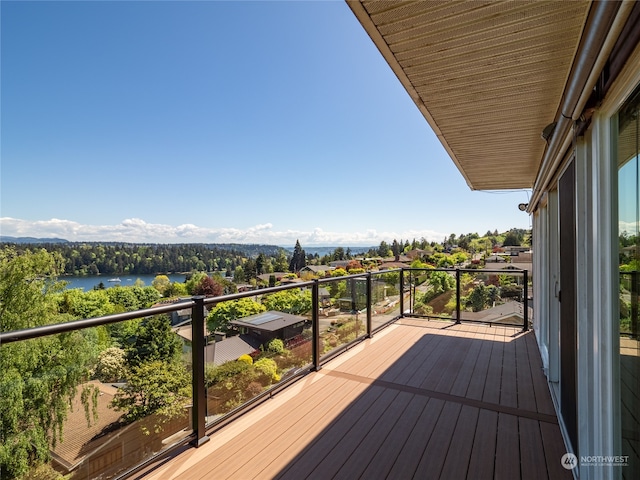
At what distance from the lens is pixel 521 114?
263cm

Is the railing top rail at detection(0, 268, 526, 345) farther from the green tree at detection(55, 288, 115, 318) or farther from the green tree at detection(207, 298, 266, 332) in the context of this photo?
the green tree at detection(55, 288, 115, 318)

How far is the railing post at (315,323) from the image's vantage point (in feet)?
11.2

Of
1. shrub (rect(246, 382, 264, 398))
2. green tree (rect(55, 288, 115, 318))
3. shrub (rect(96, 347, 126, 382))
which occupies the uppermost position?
shrub (rect(96, 347, 126, 382))

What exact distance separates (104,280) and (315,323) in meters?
30.0

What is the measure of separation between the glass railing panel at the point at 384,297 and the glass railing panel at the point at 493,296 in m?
1.15

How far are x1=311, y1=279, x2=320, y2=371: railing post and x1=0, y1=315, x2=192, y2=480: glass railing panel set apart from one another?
171 centimetres

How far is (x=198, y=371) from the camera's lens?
2.15 m

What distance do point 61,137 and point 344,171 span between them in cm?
2499

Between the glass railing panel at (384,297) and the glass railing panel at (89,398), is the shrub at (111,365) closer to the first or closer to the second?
the glass railing panel at (89,398)

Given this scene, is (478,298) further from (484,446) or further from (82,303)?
(82,303)

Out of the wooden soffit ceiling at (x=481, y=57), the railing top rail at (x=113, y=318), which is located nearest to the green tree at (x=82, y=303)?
the railing top rail at (x=113, y=318)

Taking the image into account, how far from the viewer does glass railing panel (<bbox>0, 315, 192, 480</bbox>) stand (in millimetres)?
1578

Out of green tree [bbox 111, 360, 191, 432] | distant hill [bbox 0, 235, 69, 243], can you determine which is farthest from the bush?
distant hill [bbox 0, 235, 69, 243]

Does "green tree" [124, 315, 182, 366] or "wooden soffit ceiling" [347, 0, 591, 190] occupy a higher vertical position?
"wooden soffit ceiling" [347, 0, 591, 190]
